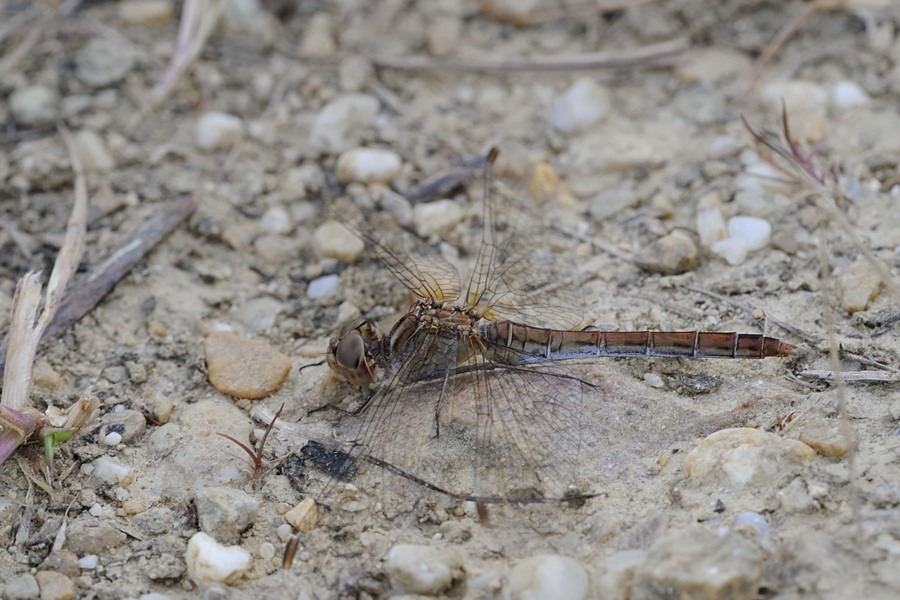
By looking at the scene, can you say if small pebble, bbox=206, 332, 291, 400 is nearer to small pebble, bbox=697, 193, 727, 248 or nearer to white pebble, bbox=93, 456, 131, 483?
white pebble, bbox=93, 456, 131, 483

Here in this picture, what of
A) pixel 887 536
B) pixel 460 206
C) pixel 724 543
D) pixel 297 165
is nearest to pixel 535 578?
pixel 724 543

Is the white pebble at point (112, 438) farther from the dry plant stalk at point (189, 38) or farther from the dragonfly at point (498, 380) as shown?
the dry plant stalk at point (189, 38)

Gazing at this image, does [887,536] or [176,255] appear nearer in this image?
[887,536]

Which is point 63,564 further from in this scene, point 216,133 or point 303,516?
point 216,133

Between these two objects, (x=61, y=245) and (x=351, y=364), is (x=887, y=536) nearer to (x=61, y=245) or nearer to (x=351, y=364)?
(x=351, y=364)

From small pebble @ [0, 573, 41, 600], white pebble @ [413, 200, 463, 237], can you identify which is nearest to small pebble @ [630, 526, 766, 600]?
small pebble @ [0, 573, 41, 600]

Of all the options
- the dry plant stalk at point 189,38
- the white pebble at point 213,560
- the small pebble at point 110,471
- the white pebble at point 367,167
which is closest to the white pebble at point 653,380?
the white pebble at point 213,560
